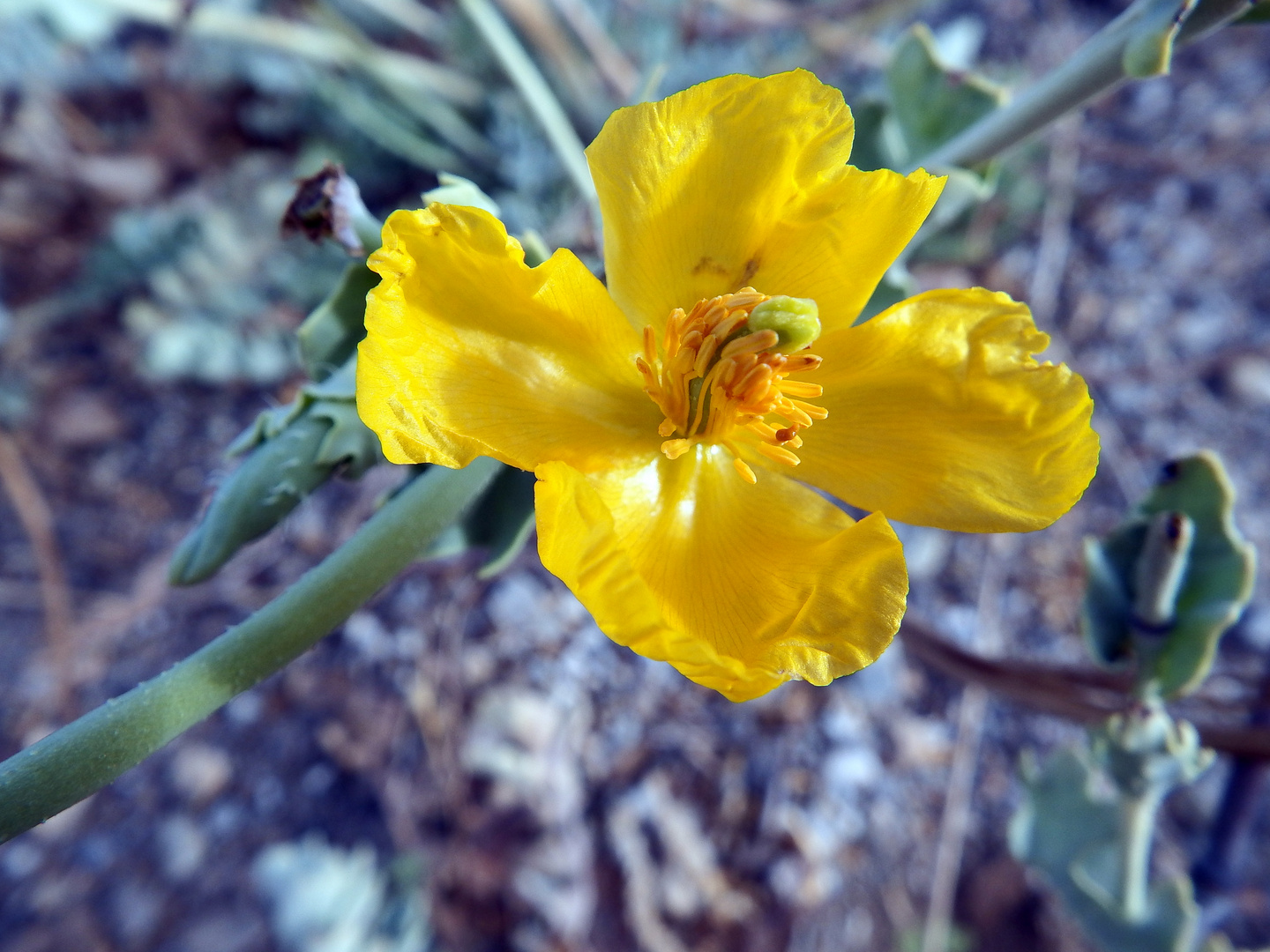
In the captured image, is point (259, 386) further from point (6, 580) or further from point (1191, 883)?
point (1191, 883)

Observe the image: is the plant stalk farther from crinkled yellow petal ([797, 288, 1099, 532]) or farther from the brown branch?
crinkled yellow petal ([797, 288, 1099, 532])

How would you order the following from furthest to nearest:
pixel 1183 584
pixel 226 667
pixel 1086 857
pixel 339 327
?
pixel 1086 857
pixel 1183 584
pixel 339 327
pixel 226 667

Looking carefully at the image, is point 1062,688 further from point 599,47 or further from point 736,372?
point 599,47

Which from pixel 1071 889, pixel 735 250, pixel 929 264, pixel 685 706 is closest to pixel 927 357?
pixel 735 250

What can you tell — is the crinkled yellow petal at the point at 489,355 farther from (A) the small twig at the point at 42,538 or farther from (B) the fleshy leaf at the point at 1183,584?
(A) the small twig at the point at 42,538

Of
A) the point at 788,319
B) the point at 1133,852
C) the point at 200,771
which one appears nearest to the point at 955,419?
the point at 788,319

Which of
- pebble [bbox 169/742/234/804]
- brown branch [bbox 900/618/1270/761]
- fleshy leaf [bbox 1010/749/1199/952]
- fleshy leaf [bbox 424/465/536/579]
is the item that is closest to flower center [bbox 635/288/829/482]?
fleshy leaf [bbox 424/465/536/579]
